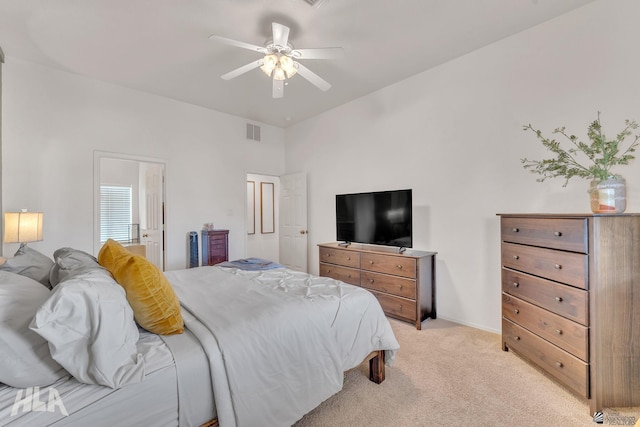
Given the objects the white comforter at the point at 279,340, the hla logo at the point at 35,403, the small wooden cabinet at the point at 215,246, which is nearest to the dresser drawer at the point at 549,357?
the white comforter at the point at 279,340

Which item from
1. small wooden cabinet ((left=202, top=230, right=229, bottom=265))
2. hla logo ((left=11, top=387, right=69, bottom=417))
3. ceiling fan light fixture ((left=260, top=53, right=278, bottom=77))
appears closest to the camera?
hla logo ((left=11, top=387, right=69, bottom=417))

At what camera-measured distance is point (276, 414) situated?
1414mm

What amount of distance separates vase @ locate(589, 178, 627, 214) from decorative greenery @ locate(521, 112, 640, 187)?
0.05m

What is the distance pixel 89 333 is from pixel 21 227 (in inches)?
101

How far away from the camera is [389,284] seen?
3311 mm

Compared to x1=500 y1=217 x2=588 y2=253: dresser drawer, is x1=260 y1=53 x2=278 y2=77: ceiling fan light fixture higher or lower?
higher

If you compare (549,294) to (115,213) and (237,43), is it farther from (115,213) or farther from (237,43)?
(115,213)

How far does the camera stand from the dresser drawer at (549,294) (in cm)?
180

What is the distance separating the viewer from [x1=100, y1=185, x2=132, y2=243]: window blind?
5.82 meters

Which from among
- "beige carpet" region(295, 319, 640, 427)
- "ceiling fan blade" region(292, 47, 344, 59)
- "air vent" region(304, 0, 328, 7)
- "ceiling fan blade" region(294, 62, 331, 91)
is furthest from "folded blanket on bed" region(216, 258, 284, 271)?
"air vent" region(304, 0, 328, 7)

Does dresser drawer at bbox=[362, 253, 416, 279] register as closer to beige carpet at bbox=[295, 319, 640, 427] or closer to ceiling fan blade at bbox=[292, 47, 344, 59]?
beige carpet at bbox=[295, 319, 640, 427]

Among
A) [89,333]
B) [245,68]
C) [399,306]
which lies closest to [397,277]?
[399,306]

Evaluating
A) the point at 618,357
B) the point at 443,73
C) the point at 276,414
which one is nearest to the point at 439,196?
the point at 443,73

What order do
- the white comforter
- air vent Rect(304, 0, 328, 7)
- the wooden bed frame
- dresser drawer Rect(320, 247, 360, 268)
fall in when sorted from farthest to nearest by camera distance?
dresser drawer Rect(320, 247, 360, 268)
air vent Rect(304, 0, 328, 7)
the wooden bed frame
the white comforter
